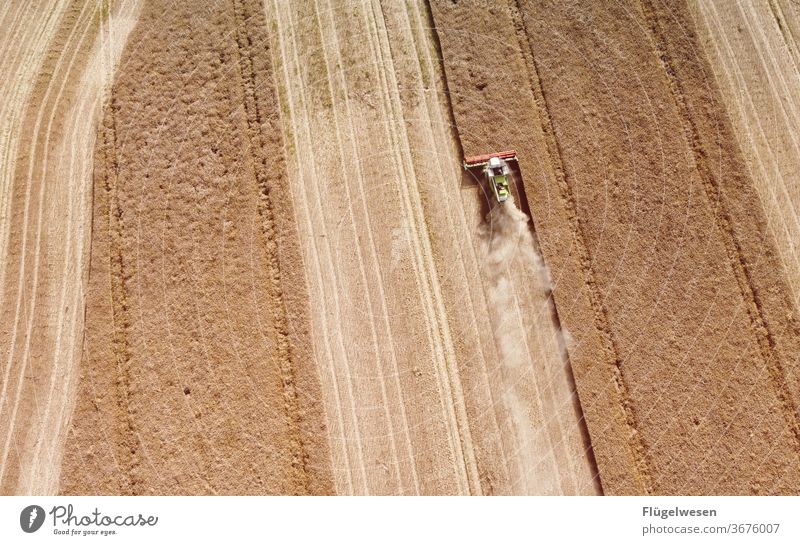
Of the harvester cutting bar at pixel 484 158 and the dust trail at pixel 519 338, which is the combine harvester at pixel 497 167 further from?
the dust trail at pixel 519 338

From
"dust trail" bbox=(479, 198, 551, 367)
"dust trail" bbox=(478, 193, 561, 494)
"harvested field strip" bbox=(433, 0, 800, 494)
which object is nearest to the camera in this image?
"harvested field strip" bbox=(433, 0, 800, 494)

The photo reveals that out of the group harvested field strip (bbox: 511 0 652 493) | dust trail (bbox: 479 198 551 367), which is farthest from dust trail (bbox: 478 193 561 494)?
harvested field strip (bbox: 511 0 652 493)

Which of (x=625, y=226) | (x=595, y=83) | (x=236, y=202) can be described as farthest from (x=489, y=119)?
(x=236, y=202)

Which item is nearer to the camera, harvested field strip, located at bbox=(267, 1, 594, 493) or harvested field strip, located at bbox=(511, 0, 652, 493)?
harvested field strip, located at bbox=(511, 0, 652, 493)

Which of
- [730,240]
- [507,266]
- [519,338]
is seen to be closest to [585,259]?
[507,266]

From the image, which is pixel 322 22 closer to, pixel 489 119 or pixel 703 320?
pixel 489 119

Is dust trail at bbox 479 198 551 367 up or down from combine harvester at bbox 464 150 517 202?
down
